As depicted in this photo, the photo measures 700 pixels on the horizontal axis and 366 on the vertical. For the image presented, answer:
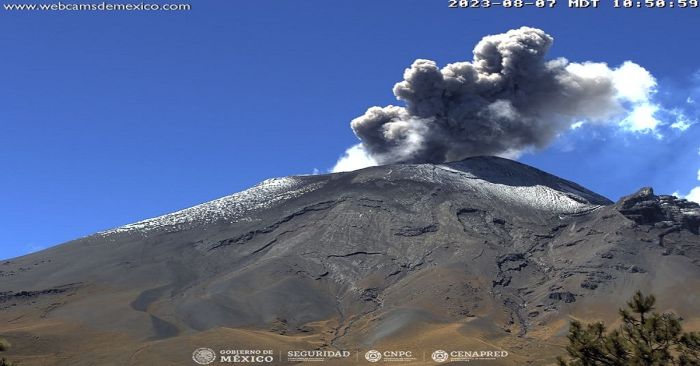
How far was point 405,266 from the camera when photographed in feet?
512

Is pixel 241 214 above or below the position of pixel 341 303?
above

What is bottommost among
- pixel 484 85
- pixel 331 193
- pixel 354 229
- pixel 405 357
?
pixel 405 357

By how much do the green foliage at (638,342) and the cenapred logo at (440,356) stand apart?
81.7m

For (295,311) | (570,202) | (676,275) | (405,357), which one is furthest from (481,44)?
(405,357)

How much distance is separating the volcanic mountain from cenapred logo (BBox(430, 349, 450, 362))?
1.30m

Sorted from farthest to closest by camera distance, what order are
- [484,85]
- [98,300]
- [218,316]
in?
1. [484,85]
2. [98,300]
3. [218,316]

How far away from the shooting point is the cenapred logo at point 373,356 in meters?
112

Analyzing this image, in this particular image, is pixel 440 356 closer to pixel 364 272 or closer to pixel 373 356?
pixel 373 356

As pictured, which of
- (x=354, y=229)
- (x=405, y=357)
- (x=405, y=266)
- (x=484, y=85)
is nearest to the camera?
(x=405, y=357)

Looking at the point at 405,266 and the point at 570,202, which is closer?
the point at 405,266

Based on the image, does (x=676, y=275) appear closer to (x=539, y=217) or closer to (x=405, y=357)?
(x=539, y=217)

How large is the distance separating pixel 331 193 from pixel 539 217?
151ft

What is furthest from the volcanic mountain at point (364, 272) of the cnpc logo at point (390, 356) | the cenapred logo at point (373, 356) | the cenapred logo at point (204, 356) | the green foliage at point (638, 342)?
the green foliage at point (638, 342)

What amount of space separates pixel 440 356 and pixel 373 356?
30.3ft
